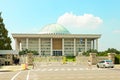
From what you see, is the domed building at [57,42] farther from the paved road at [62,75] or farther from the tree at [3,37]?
the paved road at [62,75]

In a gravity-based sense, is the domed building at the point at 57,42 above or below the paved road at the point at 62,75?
above

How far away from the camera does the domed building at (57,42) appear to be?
185250 millimetres

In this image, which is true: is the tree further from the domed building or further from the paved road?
the domed building

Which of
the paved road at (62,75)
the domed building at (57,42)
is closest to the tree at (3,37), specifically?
the paved road at (62,75)

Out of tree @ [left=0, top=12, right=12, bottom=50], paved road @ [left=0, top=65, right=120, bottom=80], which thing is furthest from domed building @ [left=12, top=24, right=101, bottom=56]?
paved road @ [left=0, top=65, right=120, bottom=80]

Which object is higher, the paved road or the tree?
the tree

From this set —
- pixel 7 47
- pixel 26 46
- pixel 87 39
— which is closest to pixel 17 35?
pixel 26 46

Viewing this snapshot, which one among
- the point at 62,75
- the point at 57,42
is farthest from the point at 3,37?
the point at 57,42

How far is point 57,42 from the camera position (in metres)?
193

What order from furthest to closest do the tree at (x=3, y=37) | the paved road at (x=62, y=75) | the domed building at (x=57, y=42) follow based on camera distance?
1. the domed building at (x=57, y=42)
2. the tree at (x=3, y=37)
3. the paved road at (x=62, y=75)

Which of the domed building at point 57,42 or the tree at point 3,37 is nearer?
the tree at point 3,37

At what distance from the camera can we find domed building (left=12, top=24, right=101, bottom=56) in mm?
185250

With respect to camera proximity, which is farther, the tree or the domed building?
the domed building

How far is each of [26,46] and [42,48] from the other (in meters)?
9.40
